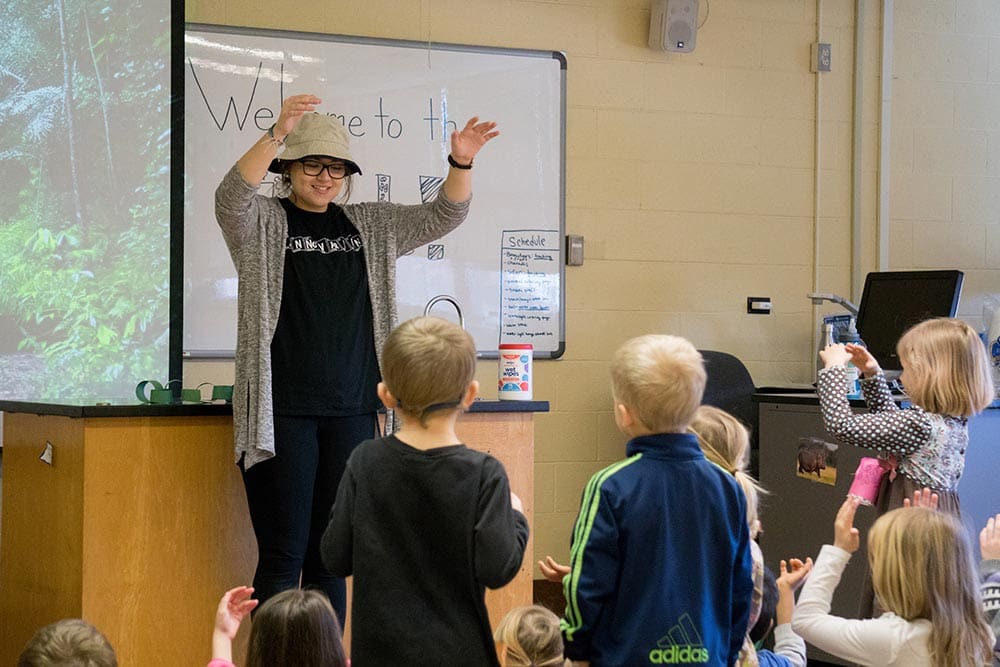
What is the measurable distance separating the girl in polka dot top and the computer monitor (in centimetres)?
111

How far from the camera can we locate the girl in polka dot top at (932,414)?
2793mm

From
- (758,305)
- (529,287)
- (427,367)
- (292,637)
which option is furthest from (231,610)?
(758,305)

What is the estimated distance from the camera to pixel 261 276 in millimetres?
2613

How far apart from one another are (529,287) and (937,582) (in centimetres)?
281

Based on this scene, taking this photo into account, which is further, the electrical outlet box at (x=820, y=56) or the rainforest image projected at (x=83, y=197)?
→ the electrical outlet box at (x=820, y=56)

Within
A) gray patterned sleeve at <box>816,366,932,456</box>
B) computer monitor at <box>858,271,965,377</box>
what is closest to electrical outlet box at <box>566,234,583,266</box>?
computer monitor at <box>858,271,965,377</box>

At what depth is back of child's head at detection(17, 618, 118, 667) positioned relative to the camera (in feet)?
5.92

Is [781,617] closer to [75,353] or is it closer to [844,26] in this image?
[75,353]

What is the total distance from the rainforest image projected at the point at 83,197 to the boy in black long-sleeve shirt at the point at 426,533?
1.33 metres

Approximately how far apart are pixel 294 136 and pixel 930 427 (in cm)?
167

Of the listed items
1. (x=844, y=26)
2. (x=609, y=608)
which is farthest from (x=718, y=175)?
(x=609, y=608)

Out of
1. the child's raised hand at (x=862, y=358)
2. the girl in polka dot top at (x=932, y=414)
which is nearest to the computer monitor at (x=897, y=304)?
the child's raised hand at (x=862, y=358)

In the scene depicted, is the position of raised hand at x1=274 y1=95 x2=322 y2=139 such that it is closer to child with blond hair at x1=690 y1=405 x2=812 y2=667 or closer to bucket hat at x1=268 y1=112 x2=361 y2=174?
bucket hat at x1=268 y1=112 x2=361 y2=174

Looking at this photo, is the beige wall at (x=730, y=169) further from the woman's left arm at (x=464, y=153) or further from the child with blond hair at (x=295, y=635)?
the child with blond hair at (x=295, y=635)
